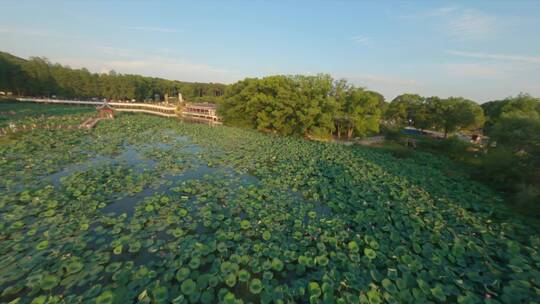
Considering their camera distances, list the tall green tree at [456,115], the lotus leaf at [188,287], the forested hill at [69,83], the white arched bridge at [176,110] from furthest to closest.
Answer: the forested hill at [69,83] → the white arched bridge at [176,110] → the tall green tree at [456,115] → the lotus leaf at [188,287]

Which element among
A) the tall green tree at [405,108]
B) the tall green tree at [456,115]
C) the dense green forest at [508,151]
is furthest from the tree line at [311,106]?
the tall green tree at [405,108]

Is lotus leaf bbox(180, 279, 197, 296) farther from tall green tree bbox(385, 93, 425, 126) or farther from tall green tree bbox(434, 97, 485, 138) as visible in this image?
tall green tree bbox(385, 93, 425, 126)

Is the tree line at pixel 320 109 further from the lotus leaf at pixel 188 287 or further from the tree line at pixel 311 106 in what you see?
the lotus leaf at pixel 188 287

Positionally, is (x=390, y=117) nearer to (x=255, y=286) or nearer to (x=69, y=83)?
(x=255, y=286)

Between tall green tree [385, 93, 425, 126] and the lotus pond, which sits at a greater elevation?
tall green tree [385, 93, 425, 126]

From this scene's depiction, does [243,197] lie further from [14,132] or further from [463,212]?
[14,132]

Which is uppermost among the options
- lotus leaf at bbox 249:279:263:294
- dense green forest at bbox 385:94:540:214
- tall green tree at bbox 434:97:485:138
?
tall green tree at bbox 434:97:485:138

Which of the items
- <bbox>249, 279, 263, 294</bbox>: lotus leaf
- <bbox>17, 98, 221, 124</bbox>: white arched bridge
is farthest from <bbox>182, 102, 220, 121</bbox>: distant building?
<bbox>249, 279, 263, 294</bbox>: lotus leaf
